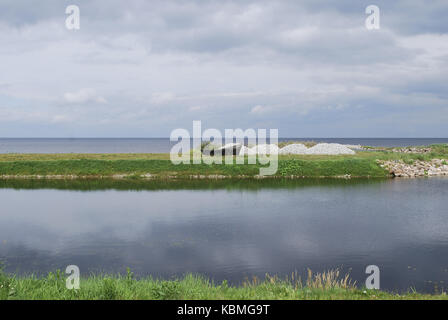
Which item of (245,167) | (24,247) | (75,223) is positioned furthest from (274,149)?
(24,247)

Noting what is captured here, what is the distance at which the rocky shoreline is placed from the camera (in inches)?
1994

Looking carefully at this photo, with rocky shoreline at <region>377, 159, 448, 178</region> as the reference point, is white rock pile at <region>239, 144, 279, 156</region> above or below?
above

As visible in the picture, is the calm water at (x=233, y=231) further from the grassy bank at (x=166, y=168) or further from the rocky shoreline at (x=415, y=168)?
the rocky shoreline at (x=415, y=168)

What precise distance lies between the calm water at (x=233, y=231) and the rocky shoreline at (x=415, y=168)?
11213mm

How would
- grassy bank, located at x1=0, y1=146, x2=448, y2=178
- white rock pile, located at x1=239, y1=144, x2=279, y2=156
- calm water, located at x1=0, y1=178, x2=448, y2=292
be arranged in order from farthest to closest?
white rock pile, located at x1=239, y1=144, x2=279, y2=156
grassy bank, located at x1=0, y1=146, x2=448, y2=178
calm water, located at x1=0, y1=178, x2=448, y2=292

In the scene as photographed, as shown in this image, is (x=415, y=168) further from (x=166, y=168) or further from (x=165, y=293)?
(x=165, y=293)

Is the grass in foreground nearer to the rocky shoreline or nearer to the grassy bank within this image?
the grassy bank

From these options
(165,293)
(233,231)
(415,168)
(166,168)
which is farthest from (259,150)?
(165,293)

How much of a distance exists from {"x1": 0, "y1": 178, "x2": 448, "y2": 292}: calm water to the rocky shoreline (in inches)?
441

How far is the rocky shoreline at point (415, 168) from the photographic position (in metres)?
50.7

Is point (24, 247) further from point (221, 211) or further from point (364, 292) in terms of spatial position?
point (364, 292)

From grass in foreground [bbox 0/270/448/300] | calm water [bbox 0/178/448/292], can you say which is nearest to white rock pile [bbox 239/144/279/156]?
calm water [bbox 0/178/448/292]

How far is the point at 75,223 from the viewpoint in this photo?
84.0 feet
